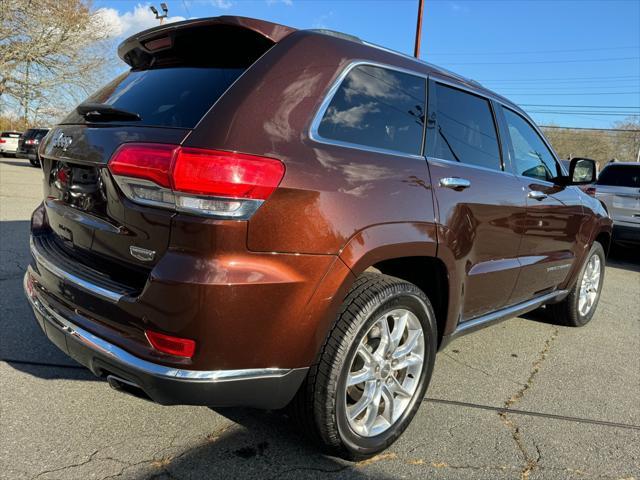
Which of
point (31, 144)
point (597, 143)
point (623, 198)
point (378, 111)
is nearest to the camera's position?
point (378, 111)

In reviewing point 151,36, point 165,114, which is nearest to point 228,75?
point 165,114

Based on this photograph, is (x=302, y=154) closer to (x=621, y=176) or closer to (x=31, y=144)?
(x=621, y=176)

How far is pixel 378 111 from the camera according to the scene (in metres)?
2.52

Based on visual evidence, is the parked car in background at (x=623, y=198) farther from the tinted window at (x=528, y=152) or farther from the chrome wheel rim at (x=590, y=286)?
the tinted window at (x=528, y=152)

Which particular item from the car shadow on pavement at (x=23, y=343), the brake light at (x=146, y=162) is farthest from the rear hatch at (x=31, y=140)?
the brake light at (x=146, y=162)

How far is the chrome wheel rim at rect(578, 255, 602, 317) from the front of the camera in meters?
4.86

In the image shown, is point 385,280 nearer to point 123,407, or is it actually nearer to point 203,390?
point 203,390

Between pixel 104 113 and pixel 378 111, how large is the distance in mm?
1298

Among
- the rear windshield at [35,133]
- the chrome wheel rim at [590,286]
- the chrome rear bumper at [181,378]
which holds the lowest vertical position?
the rear windshield at [35,133]

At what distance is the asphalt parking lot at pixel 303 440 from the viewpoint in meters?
2.34

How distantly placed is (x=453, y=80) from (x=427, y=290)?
1.29 meters

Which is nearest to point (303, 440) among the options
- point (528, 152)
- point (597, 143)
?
point (528, 152)

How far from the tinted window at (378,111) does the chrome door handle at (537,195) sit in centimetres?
128

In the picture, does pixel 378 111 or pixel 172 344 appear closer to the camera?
pixel 172 344
